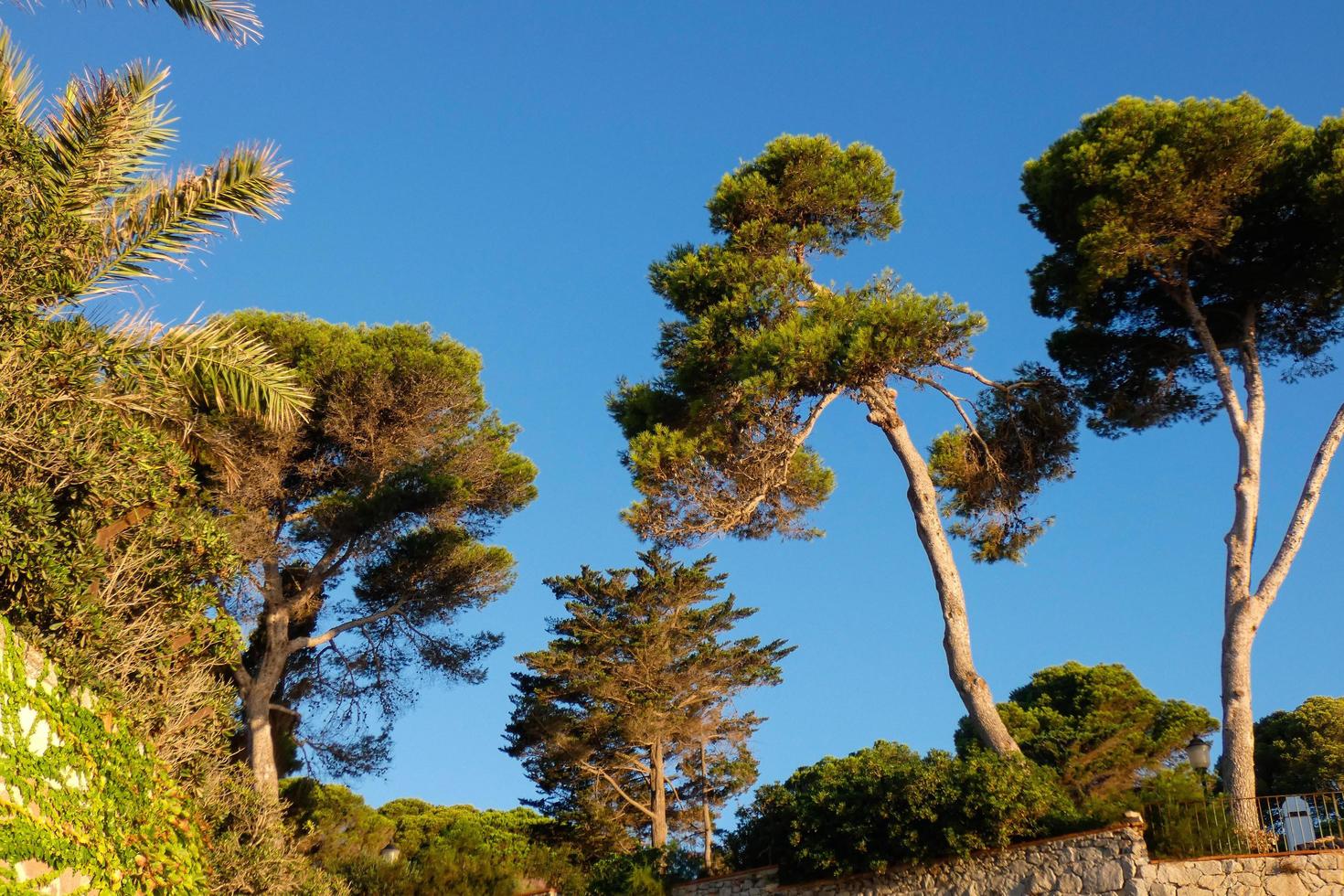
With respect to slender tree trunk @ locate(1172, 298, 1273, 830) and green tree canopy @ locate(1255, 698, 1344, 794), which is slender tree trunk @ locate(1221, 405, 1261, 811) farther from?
green tree canopy @ locate(1255, 698, 1344, 794)

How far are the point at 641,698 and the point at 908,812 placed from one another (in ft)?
35.2

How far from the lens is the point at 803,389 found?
1517 centimetres

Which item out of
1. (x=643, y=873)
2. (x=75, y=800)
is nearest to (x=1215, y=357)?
(x=643, y=873)

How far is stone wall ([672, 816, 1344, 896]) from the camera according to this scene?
11.1 metres

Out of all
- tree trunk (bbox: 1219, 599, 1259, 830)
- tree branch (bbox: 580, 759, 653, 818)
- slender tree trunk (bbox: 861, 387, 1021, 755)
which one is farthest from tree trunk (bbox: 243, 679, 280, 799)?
tree trunk (bbox: 1219, 599, 1259, 830)

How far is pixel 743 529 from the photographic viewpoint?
1700cm

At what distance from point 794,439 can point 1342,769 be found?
14.3 meters

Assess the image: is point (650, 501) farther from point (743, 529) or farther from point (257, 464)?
point (257, 464)

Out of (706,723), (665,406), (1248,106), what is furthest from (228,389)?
(706,723)

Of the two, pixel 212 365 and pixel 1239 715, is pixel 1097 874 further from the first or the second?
pixel 212 365

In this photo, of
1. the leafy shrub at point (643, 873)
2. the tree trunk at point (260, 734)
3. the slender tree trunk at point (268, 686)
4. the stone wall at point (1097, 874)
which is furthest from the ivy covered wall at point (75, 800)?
the tree trunk at point (260, 734)

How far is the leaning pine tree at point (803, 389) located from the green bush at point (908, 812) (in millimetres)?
1133

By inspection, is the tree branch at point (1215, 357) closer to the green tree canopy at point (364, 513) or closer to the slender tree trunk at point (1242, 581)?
the slender tree trunk at point (1242, 581)

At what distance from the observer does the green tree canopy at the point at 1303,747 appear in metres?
22.9
